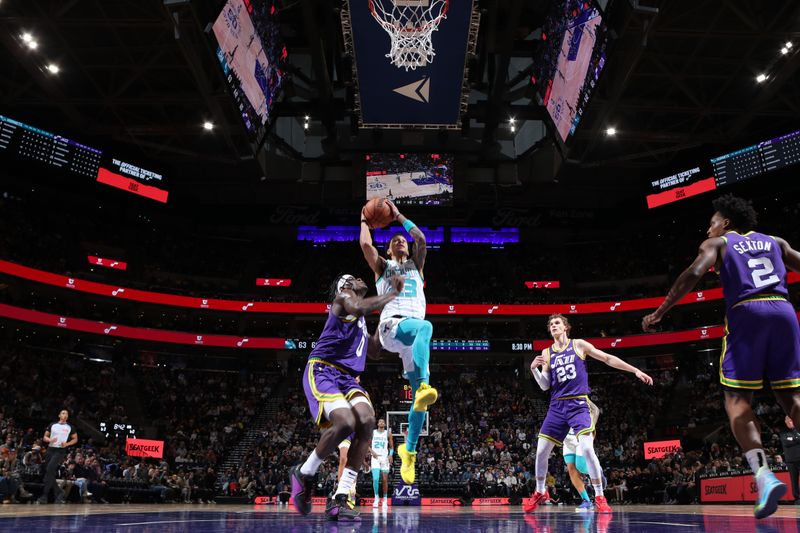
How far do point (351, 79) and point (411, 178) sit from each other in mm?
7452

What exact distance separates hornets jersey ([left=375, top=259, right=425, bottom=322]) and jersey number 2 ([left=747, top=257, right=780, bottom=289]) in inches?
118

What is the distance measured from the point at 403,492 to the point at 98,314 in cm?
2138

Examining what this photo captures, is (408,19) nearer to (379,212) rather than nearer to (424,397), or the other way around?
(379,212)

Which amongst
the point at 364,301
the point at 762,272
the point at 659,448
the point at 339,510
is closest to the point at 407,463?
the point at 339,510

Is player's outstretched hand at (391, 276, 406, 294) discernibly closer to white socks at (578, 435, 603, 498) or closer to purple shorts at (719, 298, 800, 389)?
purple shorts at (719, 298, 800, 389)

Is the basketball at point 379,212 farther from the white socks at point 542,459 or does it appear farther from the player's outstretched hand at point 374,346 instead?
the white socks at point 542,459

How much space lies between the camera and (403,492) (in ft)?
71.6

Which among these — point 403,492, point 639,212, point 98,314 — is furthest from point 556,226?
point 98,314

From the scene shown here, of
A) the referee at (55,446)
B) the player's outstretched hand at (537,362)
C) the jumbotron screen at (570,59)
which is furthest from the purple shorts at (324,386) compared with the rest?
the jumbotron screen at (570,59)

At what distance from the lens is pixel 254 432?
2984cm

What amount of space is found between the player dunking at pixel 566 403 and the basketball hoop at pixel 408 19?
986cm

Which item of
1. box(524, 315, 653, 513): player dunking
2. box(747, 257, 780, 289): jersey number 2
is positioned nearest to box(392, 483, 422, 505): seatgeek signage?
box(524, 315, 653, 513): player dunking

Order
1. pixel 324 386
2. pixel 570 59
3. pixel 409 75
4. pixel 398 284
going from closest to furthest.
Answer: pixel 398 284 < pixel 324 386 < pixel 570 59 < pixel 409 75

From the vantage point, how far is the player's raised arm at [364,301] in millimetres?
5680
